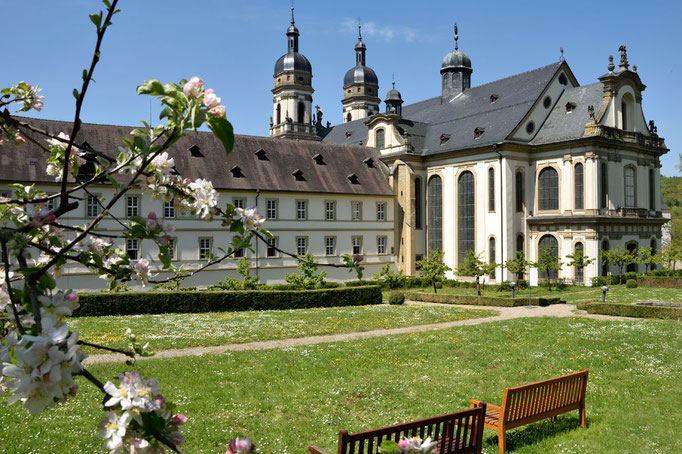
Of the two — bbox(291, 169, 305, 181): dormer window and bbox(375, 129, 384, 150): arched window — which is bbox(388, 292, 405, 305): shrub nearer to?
bbox(291, 169, 305, 181): dormer window

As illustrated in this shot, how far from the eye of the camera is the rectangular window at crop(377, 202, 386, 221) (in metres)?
46.2

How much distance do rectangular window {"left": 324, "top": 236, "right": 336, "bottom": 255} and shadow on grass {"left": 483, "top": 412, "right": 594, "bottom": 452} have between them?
32.0 metres

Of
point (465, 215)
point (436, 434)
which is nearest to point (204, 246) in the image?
point (465, 215)

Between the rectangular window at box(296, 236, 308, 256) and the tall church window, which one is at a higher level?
the tall church window

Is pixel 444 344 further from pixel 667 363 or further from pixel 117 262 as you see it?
pixel 117 262

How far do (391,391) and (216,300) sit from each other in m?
17.7

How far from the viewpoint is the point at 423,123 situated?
54.0 meters

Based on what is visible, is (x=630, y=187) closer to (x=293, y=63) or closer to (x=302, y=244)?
(x=302, y=244)

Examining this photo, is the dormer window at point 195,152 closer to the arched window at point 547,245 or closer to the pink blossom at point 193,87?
the arched window at point 547,245

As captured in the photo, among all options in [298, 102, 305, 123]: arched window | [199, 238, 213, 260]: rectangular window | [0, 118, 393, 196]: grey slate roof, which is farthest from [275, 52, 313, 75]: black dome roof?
[199, 238, 213, 260]: rectangular window

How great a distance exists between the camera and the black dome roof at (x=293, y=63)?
7344 centimetres

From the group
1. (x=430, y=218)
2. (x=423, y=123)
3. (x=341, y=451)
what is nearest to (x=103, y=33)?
(x=341, y=451)

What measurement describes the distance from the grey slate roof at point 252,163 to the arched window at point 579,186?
14.2 m

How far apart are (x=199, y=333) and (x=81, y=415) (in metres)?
10.2
